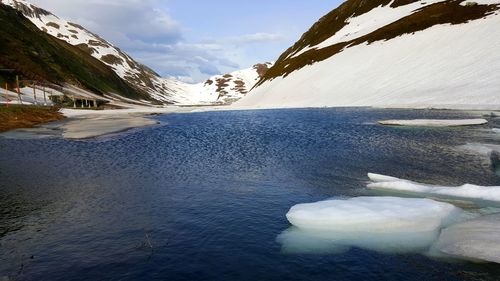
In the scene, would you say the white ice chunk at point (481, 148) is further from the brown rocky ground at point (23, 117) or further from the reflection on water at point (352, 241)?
the brown rocky ground at point (23, 117)

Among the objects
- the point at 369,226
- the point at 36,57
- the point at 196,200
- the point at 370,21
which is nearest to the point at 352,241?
the point at 369,226

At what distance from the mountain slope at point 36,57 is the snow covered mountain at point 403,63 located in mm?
69630

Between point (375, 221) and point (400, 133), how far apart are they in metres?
30.7

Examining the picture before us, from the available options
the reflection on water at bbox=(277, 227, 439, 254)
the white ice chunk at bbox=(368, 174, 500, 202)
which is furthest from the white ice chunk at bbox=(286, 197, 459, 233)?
the white ice chunk at bbox=(368, 174, 500, 202)

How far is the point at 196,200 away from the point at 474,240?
13.4m

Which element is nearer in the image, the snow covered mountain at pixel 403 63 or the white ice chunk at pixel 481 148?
the white ice chunk at pixel 481 148

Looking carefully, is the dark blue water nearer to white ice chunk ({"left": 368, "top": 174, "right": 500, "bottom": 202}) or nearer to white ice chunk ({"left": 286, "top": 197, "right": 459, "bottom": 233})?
white ice chunk ({"left": 286, "top": 197, "right": 459, "bottom": 233})

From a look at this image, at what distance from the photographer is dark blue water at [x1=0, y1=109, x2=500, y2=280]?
13.4 meters

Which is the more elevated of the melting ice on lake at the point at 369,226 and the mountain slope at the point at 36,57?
the mountain slope at the point at 36,57

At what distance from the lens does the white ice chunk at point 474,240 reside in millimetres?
13227

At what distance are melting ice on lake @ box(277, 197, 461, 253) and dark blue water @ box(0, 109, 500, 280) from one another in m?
0.61

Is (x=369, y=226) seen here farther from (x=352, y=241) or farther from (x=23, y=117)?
(x=23, y=117)

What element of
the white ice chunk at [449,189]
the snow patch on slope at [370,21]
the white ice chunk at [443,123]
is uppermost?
the snow patch on slope at [370,21]

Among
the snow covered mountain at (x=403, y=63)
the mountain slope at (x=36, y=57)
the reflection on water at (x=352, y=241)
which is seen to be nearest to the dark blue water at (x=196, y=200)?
the reflection on water at (x=352, y=241)
